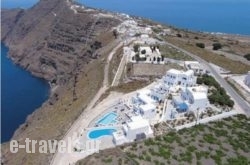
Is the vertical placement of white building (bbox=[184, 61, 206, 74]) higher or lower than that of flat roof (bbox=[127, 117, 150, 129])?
A: higher

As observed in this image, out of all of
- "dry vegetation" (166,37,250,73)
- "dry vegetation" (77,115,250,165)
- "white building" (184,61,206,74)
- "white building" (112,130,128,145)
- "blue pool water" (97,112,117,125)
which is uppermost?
"dry vegetation" (166,37,250,73)

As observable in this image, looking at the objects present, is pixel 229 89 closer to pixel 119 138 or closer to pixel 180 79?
pixel 180 79

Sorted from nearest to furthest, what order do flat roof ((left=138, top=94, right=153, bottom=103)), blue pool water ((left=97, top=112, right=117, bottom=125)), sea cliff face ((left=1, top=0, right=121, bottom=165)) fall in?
blue pool water ((left=97, top=112, right=117, bottom=125)) < flat roof ((left=138, top=94, right=153, bottom=103)) < sea cliff face ((left=1, top=0, right=121, bottom=165))

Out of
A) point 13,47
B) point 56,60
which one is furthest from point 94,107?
point 13,47

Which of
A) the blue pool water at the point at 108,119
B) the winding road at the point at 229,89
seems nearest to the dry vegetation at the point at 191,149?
Answer: the winding road at the point at 229,89

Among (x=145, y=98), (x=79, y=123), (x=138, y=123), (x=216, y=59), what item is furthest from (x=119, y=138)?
(x=216, y=59)

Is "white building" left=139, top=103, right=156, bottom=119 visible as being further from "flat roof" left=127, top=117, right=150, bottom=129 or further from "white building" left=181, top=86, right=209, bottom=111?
"white building" left=181, top=86, right=209, bottom=111

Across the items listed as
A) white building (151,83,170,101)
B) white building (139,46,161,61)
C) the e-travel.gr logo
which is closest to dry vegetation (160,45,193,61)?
white building (139,46,161,61)

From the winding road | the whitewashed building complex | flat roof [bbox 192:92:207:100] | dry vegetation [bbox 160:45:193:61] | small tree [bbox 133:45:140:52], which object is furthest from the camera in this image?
small tree [bbox 133:45:140:52]
